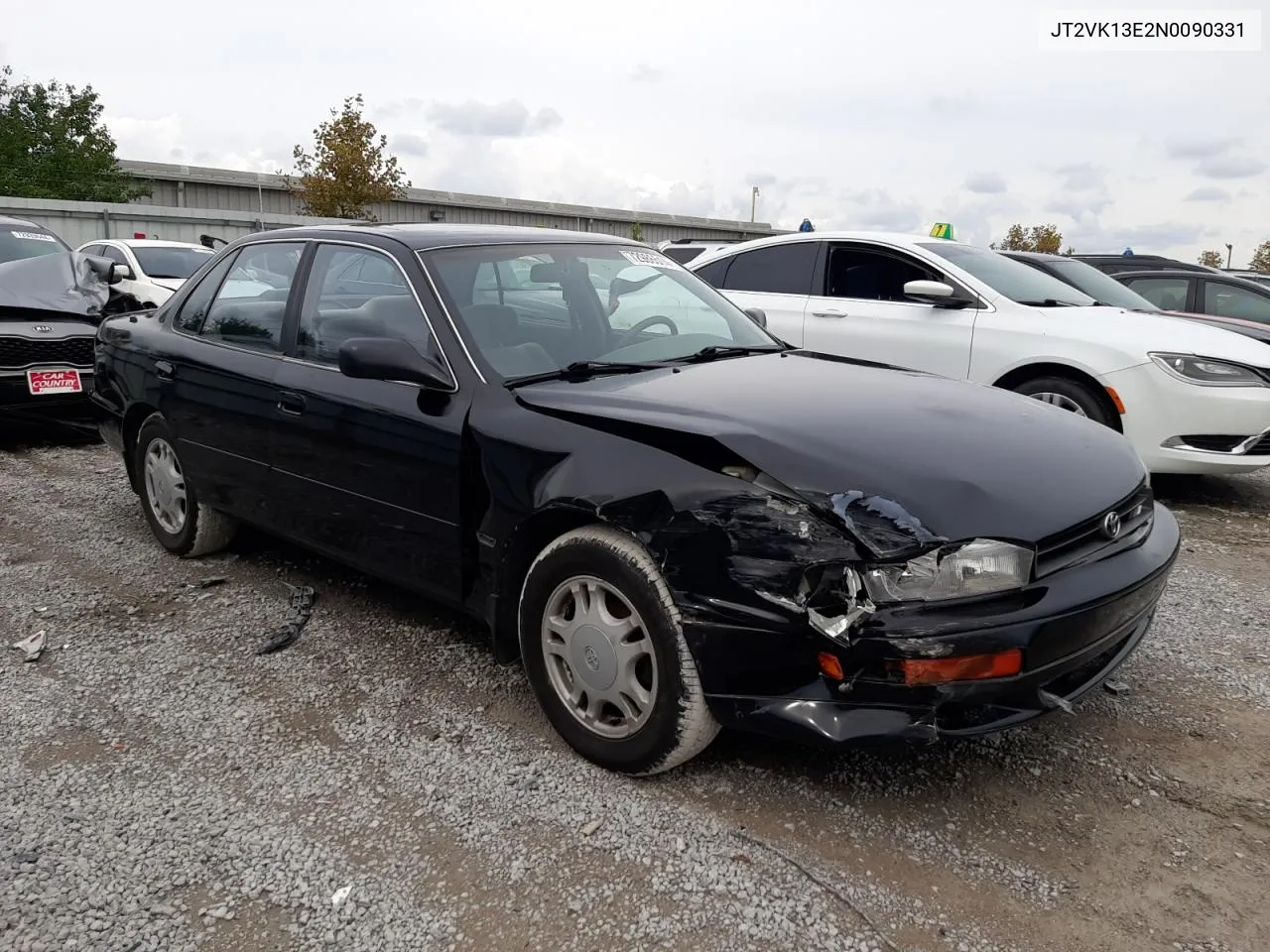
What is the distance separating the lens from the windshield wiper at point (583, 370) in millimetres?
3160

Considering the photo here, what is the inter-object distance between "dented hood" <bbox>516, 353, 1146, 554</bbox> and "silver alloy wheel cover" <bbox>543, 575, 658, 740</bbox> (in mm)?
487

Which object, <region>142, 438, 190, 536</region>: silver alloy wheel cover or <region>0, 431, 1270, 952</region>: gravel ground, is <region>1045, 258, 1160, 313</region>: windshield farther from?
<region>142, 438, 190, 536</region>: silver alloy wheel cover

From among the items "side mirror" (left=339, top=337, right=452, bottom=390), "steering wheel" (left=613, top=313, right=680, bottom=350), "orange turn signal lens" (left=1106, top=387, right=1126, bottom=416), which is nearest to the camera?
"side mirror" (left=339, top=337, right=452, bottom=390)

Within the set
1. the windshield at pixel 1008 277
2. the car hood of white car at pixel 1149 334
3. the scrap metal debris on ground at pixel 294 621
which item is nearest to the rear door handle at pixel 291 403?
the scrap metal debris on ground at pixel 294 621

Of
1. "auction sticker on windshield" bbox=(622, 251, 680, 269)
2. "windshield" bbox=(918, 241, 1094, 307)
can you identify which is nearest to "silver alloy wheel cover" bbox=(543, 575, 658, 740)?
"auction sticker on windshield" bbox=(622, 251, 680, 269)

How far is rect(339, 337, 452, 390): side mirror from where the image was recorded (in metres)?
3.10

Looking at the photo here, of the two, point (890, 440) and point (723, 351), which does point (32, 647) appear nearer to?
point (723, 351)

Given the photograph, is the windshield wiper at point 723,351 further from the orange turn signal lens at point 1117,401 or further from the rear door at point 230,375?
the orange turn signal lens at point 1117,401

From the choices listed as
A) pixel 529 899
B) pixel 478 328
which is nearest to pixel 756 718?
pixel 529 899

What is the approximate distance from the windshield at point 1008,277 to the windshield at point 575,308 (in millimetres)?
3082

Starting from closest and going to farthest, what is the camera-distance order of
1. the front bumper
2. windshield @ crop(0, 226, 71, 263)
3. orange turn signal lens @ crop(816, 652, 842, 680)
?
orange turn signal lens @ crop(816, 652, 842, 680), the front bumper, windshield @ crop(0, 226, 71, 263)

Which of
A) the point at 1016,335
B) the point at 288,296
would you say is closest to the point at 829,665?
the point at 288,296

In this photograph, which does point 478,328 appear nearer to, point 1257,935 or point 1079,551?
point 1079,551

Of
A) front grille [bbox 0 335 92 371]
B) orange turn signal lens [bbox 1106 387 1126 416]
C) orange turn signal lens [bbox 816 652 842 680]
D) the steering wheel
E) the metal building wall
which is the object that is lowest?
orange turn signal lens [bbox 816 652 842 680]
